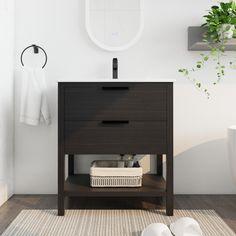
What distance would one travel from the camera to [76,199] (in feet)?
8.91

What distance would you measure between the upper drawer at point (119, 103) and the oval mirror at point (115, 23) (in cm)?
61

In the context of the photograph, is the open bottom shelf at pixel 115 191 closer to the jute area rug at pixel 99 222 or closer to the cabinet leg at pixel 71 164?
the jute area rug at pixel 99 222

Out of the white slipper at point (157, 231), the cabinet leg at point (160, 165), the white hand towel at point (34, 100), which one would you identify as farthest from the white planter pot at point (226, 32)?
the white slipper at point (157, 231)

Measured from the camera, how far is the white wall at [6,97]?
259 centimetres

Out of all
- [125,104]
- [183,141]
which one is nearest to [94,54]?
[125,104]

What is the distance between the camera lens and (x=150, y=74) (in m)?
2.87

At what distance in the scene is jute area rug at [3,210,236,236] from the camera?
2043 millimetres

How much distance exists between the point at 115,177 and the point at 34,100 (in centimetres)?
79

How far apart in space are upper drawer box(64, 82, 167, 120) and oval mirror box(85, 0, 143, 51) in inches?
24.2

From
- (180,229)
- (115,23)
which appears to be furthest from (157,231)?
(115,23)

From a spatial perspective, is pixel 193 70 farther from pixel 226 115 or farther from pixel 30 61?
pixel 30 61

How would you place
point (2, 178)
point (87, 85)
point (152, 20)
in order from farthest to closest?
point (152, 20) → point (2, 178) → point (87, 85)

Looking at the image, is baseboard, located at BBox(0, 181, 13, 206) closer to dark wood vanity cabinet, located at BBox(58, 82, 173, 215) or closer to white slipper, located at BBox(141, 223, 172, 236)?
dark wood vanity cabinet, located at BBox(58, 82, 173, 215)

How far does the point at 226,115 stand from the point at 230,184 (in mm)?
509
